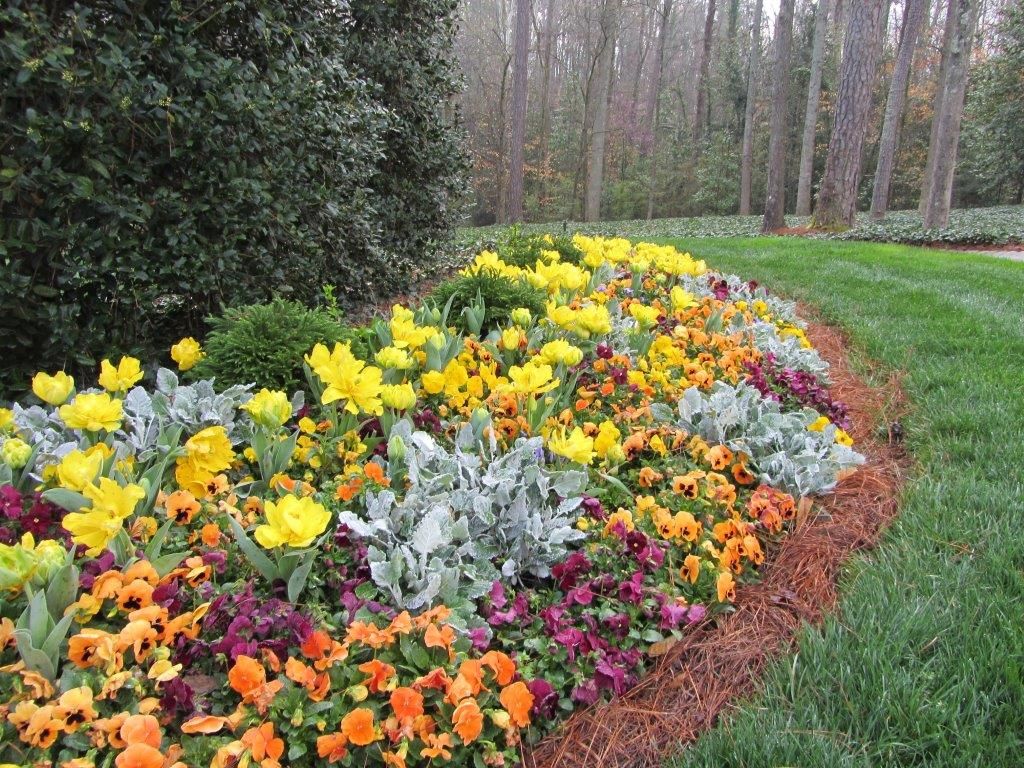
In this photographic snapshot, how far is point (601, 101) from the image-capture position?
2116 cm

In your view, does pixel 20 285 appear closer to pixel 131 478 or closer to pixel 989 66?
pixel 131 478

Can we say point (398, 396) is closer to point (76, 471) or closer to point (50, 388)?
point (76, 471)

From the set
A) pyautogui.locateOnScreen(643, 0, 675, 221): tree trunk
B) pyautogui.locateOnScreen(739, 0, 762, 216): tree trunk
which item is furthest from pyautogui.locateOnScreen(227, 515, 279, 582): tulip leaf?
pyautogui.locateOnScreen(643, 0, 675, 221): tree trunk

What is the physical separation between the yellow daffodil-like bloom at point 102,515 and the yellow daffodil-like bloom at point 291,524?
0.29m

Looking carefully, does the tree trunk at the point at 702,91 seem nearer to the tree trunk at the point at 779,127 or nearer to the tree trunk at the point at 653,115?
the tree trunk at the point at 653,115

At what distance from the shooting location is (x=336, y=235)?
4305mm

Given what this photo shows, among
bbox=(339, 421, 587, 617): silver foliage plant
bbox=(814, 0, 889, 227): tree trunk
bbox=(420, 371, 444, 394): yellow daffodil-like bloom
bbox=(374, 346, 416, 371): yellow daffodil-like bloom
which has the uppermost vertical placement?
bbox=(814, 0, 889, 227): tree trunk

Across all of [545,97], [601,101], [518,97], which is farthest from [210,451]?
[545,97]

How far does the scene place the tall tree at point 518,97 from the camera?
1540cm

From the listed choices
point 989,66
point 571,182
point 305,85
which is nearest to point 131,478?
point 305,85

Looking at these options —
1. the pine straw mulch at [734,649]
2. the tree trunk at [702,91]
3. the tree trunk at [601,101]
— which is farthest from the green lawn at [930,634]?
the tree trunk at [702,91]

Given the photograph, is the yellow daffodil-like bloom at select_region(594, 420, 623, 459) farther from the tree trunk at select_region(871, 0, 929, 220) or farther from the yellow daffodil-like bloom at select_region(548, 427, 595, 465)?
the tree trunk at select_region(871, 0, 929, 220)

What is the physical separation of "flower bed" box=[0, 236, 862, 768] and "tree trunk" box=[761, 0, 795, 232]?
43.2ft

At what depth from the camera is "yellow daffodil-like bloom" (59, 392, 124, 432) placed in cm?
183
